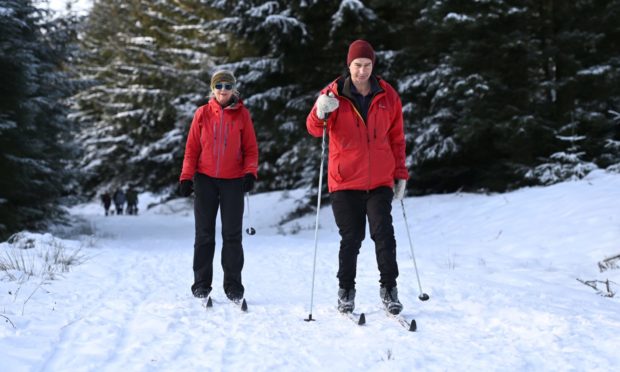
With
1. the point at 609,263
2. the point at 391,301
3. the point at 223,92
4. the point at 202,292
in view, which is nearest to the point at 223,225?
the point at 202,292

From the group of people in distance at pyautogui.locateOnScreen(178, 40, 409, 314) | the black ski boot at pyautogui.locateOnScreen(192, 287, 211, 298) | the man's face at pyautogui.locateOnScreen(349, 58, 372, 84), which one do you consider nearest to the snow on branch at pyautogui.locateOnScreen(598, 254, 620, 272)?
the group of people in distance at pyautogui.locateOnScreen(178, 40, 409, 314)

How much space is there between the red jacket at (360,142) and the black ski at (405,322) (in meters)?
1.00

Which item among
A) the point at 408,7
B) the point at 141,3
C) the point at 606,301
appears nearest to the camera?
the point at 606,301

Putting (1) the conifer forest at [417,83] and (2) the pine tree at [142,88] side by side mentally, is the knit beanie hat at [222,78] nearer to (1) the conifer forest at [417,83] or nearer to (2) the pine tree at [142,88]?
(1) the conifer forest at [417,83]

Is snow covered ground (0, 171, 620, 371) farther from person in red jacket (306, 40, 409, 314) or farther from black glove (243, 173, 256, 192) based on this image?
black glove (243, 173, 256, 192)

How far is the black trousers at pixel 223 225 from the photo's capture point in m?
5.07

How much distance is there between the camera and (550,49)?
11.2m

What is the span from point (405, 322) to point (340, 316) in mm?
573

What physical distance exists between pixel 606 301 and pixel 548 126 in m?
7.06

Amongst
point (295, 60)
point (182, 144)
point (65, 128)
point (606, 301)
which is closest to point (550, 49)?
point (295, 60)

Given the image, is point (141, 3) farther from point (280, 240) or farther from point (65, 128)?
point (280, 240)

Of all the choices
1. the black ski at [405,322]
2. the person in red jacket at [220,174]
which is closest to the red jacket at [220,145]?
the person in red jacket at [220,174]

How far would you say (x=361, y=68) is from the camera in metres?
4.48

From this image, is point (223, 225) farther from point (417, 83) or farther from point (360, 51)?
point (417, 83)
